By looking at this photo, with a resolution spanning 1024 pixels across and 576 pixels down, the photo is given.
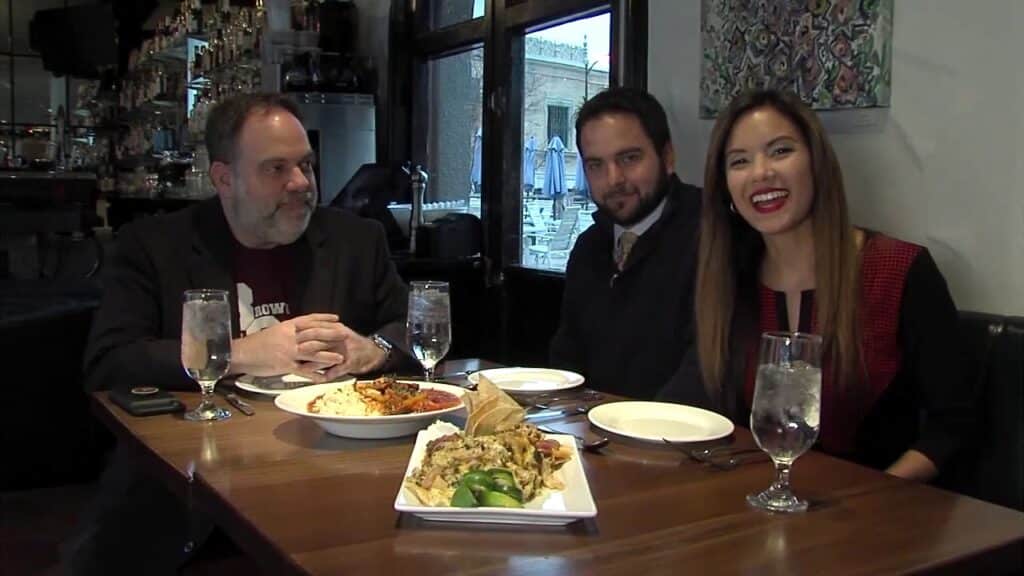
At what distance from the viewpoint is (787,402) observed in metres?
1.18

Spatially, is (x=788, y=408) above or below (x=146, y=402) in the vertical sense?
above

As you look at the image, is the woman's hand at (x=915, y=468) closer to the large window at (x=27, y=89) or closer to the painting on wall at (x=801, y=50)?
the painting on wall at (x=801, y=50)

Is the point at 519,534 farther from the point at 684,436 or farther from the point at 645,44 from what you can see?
the point at 645,44

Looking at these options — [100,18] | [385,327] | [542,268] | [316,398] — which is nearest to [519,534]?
[316,398]

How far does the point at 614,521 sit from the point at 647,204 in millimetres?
1590

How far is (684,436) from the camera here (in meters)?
1.51

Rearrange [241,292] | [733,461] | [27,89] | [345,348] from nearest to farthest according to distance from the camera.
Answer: [733,461], [345,348], [241,292], [27,89]

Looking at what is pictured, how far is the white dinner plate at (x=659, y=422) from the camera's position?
1.50 meters

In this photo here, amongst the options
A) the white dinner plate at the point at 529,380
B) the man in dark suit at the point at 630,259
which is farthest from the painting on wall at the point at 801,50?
the white dinner plate at the point at 529,380

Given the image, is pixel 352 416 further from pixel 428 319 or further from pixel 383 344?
pixel 383 344

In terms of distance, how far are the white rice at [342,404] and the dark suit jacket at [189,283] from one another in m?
0.47

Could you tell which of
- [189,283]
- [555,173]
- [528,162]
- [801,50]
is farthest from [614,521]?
[528,162]

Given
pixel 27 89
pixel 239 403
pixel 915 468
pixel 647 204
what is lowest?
pixel 915 468

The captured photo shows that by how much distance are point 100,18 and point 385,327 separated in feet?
27.0
